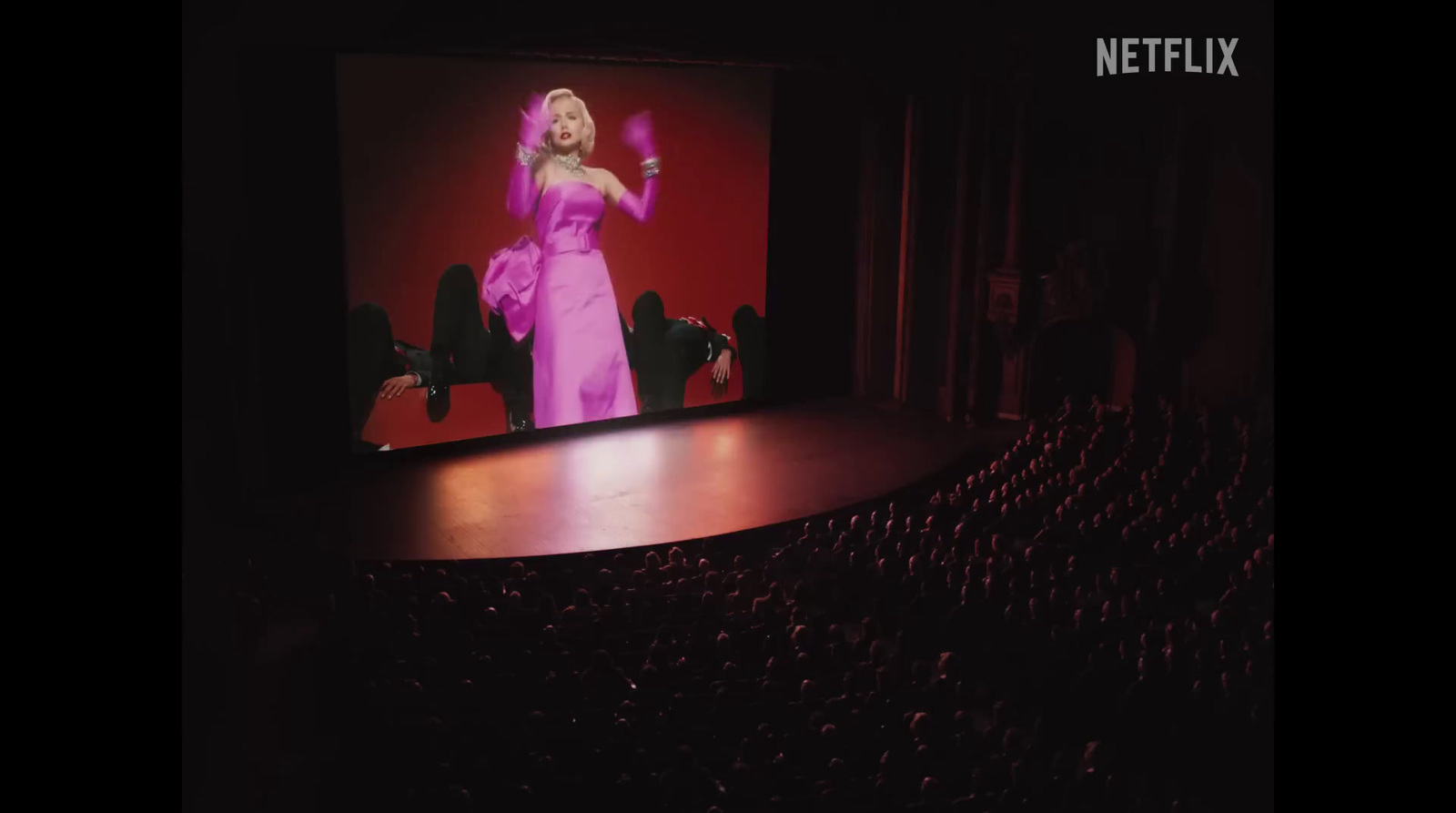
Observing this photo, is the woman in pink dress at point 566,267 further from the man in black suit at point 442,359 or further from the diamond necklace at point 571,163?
the man in black suit at point 442,359

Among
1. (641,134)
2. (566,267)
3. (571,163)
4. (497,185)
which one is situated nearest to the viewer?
(497,185)

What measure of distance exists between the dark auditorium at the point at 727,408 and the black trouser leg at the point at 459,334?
0.02m

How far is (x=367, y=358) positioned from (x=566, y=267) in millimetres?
1485

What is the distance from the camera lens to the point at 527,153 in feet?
25.4

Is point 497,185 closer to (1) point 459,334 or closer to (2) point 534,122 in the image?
(2) point 534,122

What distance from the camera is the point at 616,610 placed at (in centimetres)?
505

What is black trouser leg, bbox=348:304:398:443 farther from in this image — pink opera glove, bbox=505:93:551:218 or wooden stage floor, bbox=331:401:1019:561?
pink opera glove, bbox=505:93:551:218

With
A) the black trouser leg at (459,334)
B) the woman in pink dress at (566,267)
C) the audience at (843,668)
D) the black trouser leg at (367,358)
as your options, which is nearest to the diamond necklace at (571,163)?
the woman in pink dress at (566,267)

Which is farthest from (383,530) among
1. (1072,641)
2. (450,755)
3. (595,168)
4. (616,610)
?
(1072,641)

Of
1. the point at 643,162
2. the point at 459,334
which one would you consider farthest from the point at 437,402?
the point at 643,162

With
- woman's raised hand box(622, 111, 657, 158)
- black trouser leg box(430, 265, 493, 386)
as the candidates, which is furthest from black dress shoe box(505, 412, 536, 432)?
woman's raised hand box(622, 111, 657, 158)

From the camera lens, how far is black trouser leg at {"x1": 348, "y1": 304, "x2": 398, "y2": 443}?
727cm

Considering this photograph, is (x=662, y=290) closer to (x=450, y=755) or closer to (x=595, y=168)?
(x=595, y=168)

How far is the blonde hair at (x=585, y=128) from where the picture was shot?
7.76 m
